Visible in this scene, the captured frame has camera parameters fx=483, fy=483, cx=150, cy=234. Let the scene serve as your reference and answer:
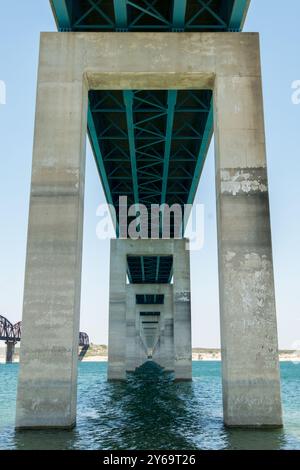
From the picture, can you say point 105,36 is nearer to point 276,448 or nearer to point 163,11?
point 163,11

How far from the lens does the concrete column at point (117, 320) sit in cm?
3869

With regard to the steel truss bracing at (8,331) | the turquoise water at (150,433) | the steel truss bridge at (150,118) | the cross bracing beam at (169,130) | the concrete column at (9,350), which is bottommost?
the turquoise water at (150,433)

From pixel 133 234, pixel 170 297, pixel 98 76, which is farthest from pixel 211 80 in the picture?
pixel 170 297

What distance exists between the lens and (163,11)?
59.9 ft

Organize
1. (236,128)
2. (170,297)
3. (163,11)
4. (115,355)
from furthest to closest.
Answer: (170,297), (115,355), (163,11), (236,128)

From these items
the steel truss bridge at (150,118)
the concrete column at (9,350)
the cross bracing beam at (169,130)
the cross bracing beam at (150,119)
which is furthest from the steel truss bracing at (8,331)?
the cross bracing beam at (169,130)

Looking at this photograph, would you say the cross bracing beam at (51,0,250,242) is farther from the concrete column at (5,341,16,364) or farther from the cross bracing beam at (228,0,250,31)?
the concrete column at (5,341,16,364)

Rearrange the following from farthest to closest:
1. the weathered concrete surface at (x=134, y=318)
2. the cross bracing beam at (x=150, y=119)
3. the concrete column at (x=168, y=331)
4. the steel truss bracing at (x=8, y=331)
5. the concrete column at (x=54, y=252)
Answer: the steel truss bracing at (x=8, y=331)
the concrete column at (x=168, y=331)
the weathered concrete surface at (x=134, y=318)
the cross bracing beam at (x=150, y=119)
the concrete column at (x=54, y=252)

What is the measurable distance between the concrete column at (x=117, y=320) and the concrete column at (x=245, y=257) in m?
25.3

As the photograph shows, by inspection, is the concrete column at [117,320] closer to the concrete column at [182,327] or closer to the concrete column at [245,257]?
the concrete column at [182,327]

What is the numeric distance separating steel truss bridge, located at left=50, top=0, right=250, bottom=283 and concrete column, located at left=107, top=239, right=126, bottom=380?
4034 mm

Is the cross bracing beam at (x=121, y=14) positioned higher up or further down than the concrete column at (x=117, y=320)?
higher up

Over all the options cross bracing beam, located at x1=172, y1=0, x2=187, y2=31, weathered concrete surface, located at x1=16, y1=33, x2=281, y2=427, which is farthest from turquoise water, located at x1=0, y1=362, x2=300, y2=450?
cross bracing beam, located at x1=172, y1=0, x2=187, y2=31

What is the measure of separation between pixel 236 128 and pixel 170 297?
152ft
